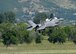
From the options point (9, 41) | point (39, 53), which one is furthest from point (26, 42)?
point (39, 53)

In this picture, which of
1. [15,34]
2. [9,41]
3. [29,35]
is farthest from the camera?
[29,35]

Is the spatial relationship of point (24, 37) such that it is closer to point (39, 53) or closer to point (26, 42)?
point (26, 42)

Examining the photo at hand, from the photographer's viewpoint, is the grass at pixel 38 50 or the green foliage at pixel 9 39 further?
the green foliage at pixel 9 39

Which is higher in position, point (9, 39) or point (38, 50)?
point (38, 50)

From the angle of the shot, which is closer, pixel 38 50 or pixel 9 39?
pixel 38 50

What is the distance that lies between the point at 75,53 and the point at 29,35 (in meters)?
46.8

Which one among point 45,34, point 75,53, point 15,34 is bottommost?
point 45,34

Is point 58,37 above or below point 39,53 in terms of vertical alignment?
below

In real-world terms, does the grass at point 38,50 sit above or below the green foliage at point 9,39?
above

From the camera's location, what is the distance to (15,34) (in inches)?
4341

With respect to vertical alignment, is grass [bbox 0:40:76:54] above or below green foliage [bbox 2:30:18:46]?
above

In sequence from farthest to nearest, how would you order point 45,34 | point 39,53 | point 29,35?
point 45,34 → point 29,35 → point 39,53

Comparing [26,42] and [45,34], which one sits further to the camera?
[45,34]

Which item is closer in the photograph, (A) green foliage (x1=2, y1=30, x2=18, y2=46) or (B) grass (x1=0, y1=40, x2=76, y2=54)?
(B) grass (x1=0, y1=40, x2=76, y2=54)
